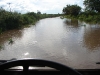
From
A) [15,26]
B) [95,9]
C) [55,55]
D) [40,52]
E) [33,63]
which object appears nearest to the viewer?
[33,63]

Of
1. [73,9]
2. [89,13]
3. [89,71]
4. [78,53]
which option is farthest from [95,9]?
[89,71]

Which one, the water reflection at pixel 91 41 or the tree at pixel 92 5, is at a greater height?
the tree at pixel 92 5

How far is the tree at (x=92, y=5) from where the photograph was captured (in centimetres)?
3331

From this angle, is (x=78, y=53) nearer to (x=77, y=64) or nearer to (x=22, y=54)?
(x=77, y=64)

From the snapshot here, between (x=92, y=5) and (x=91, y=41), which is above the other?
(x=92, y=5)

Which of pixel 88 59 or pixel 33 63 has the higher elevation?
pixel 33 63

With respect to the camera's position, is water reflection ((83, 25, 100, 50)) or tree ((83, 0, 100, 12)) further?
tree ((83, 0, 100, 12))

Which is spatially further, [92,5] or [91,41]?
[92,5]

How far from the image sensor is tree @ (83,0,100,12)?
33.3 metres

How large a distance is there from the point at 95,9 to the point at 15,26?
19798 mm

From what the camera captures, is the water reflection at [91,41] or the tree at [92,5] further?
the tree at [92,5]

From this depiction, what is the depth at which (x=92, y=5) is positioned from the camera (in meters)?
34.2

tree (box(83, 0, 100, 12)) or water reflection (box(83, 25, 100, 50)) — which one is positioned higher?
tree (box(83, 0, 100, 12))

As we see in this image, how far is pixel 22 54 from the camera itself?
26.1ft
